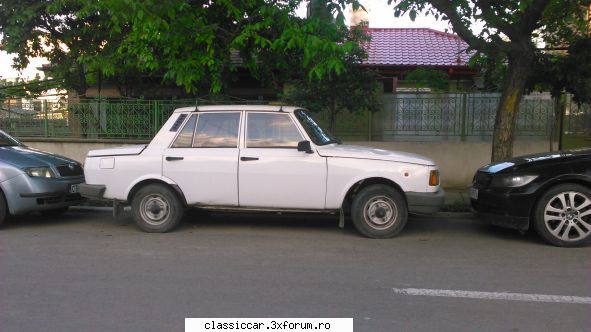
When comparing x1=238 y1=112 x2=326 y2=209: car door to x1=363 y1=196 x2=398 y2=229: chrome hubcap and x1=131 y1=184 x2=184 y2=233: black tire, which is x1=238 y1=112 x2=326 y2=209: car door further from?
x1=131 y1=184 x2=184 y2=233: black tire

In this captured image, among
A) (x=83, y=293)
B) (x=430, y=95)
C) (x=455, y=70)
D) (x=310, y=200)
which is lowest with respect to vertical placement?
(x=83, y=293)

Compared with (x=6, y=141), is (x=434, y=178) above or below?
below

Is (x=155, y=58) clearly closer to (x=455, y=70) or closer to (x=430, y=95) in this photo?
(x=430, y=95)

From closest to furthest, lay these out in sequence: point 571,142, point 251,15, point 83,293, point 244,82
A: point 83,293
point 251,15
point 571,142
point 244,82

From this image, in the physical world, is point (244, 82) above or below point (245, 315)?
above

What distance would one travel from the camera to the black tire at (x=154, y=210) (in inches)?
269

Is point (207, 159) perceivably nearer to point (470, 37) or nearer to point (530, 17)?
point (470, 37)

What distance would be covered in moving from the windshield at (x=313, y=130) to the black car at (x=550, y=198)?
226cm

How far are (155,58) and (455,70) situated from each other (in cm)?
916

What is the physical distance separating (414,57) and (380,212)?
34.8 ft

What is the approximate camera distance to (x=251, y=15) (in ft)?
32.5

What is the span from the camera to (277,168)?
256 inches

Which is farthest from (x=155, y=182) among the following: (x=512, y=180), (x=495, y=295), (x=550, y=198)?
(x=550, y=198)

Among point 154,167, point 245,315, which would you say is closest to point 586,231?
point 245,315
